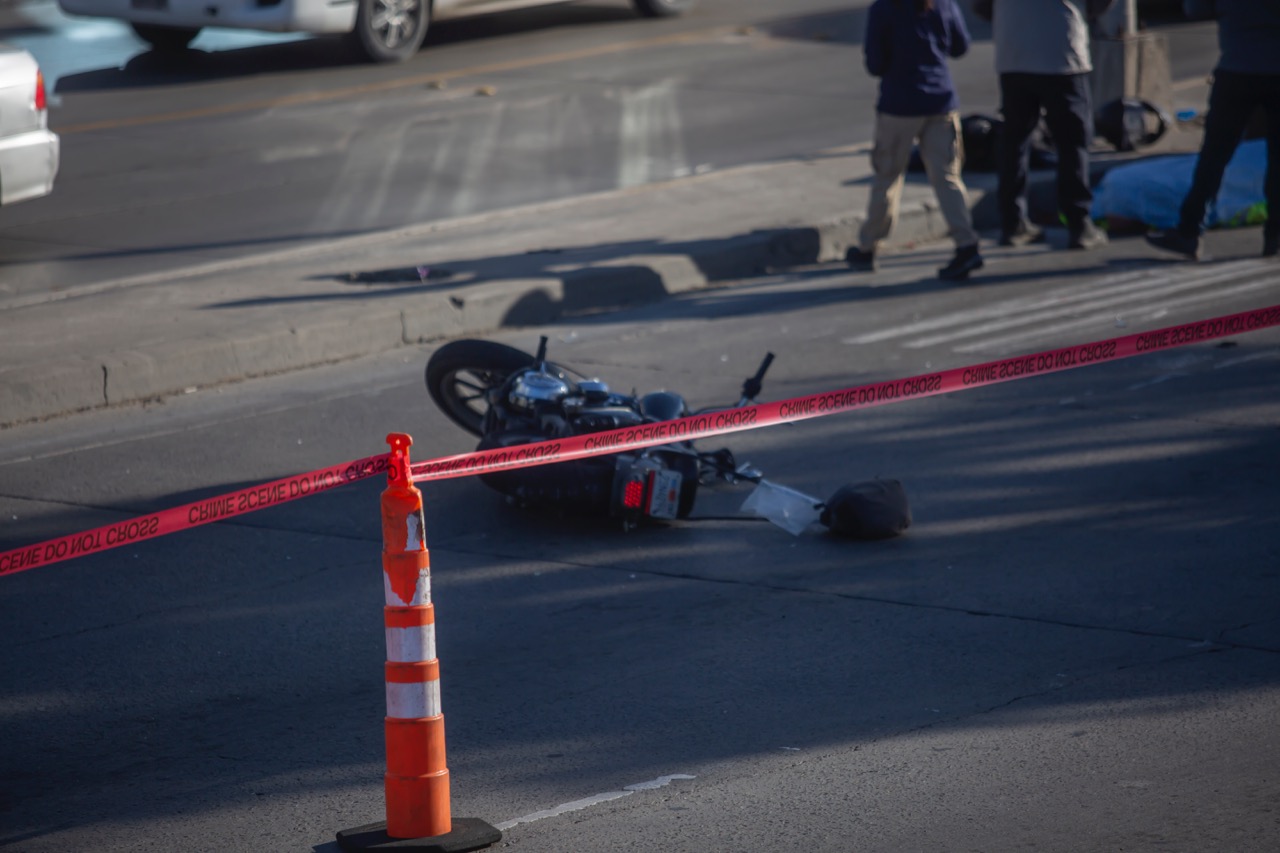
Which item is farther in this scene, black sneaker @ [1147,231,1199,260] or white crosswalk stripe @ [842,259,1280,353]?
black sneaker @ [1147,231,1199,260]

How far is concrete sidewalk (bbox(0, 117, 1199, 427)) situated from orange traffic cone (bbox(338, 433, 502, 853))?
4666 mm

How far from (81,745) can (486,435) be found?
2.38m

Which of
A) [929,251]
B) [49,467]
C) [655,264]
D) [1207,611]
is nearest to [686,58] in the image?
[929,251]

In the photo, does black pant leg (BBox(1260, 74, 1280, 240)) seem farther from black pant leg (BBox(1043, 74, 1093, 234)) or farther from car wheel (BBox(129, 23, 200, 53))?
car wheel (BBox(129, 23, 200, 53))

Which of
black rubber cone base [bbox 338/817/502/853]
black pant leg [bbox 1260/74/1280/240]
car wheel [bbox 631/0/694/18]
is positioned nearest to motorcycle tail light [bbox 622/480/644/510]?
black rubber cone base [bbox 338/817/502/853]

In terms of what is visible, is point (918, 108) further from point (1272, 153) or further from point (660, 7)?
point (660, 7)

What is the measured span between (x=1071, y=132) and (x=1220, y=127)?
97cm

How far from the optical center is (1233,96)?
10.2 meters

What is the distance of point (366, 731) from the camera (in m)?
4.63

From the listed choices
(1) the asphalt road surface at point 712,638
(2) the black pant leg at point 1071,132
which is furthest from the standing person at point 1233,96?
(1) the asphalt road surface at point 712,638

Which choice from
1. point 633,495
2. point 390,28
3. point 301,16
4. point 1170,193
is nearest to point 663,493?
point 633,495

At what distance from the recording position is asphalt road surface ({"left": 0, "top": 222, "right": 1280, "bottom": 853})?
4145 millimetres

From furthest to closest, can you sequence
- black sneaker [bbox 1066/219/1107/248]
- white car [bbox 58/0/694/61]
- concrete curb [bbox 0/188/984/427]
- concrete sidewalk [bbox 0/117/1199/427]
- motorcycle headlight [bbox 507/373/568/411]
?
white car [bbox 58/0/694/61] → black sneaker [bbox 1066/219/1107/248] → concrete sidewalk [bbox 0/117/1199/427] → concrete curb [bbox 0/188/984/427] → motorcycle headlight [bbox 507/373/568/411]

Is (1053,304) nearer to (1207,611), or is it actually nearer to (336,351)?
(336,351)
